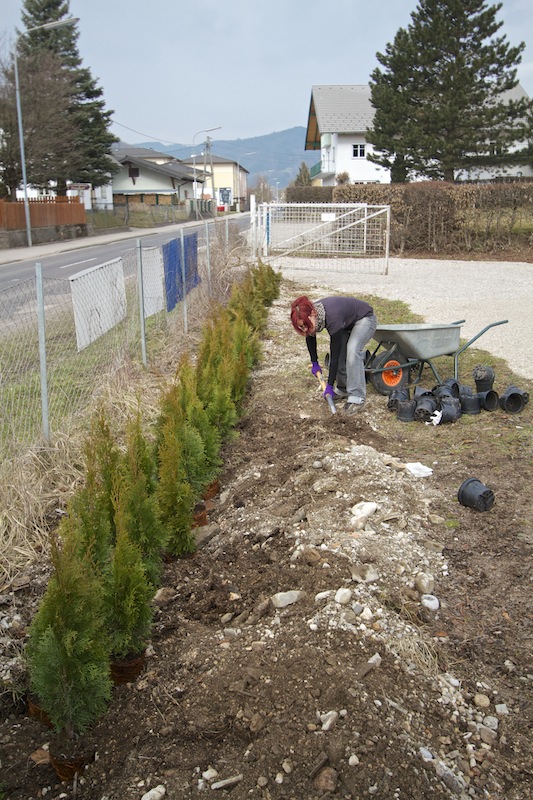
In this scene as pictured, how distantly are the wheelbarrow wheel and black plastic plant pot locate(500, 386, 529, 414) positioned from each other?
1.10 m

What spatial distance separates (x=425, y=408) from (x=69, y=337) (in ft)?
11.3

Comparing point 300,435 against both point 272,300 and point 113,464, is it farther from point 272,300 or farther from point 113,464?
point 272,300

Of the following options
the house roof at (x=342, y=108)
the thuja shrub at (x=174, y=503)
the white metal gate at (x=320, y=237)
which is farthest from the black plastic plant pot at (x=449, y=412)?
the house roof at (x=342, y=108)

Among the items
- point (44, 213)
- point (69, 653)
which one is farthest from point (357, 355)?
point (44, 213)

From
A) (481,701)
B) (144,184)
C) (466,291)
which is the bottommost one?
(481,701)

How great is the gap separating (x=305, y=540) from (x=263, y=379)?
437 centimetres

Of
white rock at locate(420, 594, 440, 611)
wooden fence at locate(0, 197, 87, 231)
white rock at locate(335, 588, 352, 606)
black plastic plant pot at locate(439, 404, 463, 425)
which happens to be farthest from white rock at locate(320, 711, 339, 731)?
wooden fence at locate(0, 197, 87, 231)

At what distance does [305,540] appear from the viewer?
423cm

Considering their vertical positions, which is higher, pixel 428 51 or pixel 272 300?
pixel 428 51

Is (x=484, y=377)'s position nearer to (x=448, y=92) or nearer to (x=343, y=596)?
(x=343, y=596)

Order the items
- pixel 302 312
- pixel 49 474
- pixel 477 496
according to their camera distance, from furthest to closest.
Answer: pixel 302 312 < pixel 49 474 < pixel 477 496

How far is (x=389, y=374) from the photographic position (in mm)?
7395

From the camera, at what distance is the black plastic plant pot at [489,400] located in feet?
21.6

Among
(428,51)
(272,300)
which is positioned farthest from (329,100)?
(272,300)
